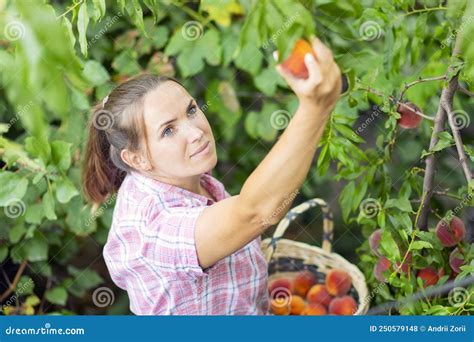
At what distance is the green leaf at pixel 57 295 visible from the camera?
5.15ft

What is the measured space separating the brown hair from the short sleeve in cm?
12

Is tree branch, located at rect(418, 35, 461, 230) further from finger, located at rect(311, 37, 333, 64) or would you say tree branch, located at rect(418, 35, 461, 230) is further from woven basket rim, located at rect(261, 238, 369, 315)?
finger, located at rect(311, 37, 333, 64)

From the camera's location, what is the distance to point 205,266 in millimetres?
1183

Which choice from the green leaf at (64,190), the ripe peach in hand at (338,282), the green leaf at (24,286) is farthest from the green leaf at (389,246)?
the green leaf at (24,286)

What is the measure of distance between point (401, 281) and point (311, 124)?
0.43 meters

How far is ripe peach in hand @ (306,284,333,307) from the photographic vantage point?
5.11ft

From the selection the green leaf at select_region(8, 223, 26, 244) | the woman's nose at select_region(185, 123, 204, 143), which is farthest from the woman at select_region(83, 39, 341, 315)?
the green leaf at select_region(8, 223, 26, 244)

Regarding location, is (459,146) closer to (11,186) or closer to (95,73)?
(95,73)

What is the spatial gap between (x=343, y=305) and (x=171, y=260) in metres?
0.45

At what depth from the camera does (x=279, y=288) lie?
156cm

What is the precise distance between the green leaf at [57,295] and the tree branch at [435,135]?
2.28ft

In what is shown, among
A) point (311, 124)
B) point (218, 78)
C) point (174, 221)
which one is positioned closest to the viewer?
point (311, 124)

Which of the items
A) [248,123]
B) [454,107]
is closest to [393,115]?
[454,107]

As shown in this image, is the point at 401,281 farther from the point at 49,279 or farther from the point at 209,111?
the point at 49,279
